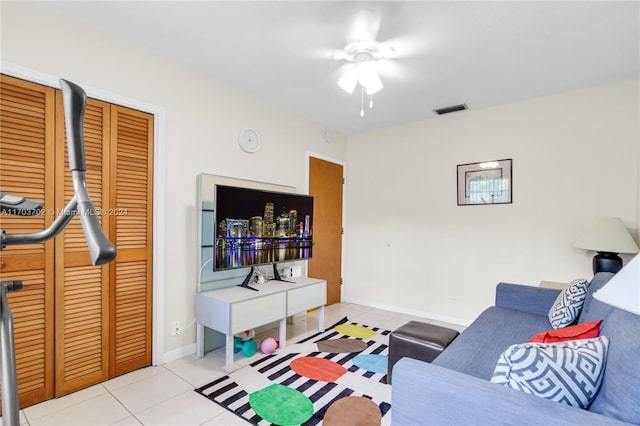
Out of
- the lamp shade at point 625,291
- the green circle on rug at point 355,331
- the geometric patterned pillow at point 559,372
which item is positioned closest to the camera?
the lamp shade at point 625,291

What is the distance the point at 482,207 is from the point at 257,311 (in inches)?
104

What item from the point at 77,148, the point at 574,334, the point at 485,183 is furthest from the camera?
the point at 485,183

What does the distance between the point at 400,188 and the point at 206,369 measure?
299cm

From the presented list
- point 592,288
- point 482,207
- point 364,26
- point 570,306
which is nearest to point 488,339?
point 570,306

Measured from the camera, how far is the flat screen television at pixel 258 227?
264 cm

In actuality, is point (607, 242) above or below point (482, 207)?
below

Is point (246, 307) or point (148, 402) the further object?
point (246, 307)

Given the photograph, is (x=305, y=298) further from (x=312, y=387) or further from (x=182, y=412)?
(x=182, y=412)

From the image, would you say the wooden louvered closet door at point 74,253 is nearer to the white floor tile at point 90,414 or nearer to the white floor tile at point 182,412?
the white floor tile at point 90,414

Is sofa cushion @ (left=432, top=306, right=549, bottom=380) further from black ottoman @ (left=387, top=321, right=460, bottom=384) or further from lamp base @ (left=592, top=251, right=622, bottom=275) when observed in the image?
lamp base @ (left=592, top=251, right=622, bottom=275)

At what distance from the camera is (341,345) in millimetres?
2973

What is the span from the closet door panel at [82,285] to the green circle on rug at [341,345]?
1.70 meters

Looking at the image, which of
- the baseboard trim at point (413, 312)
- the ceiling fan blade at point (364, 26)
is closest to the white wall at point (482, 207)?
the baseboard trim at point (413, 312)

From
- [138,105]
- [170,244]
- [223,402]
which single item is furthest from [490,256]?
[138,105]
